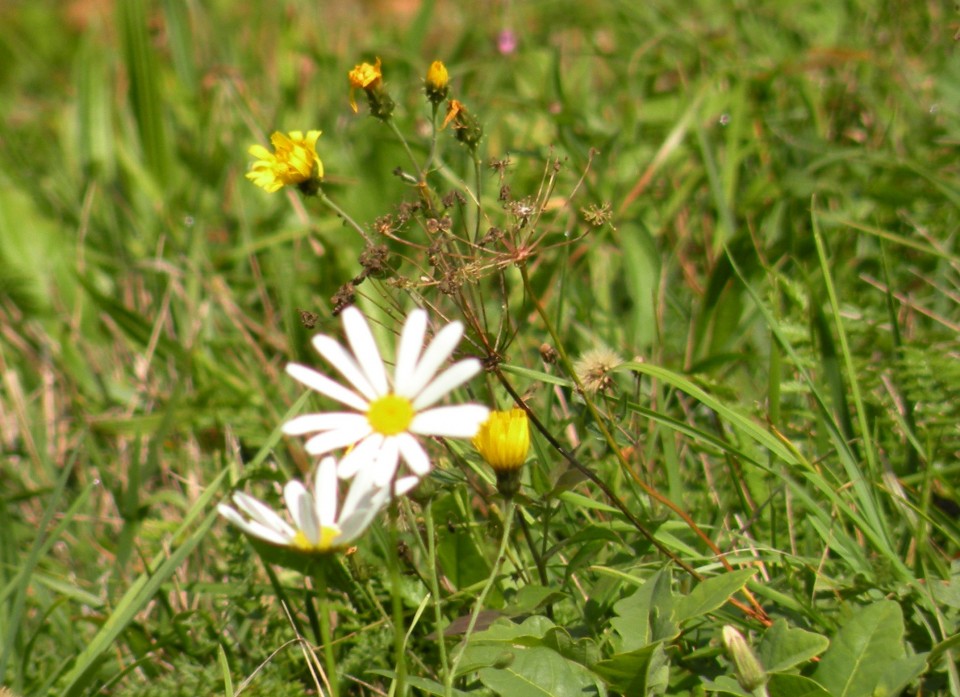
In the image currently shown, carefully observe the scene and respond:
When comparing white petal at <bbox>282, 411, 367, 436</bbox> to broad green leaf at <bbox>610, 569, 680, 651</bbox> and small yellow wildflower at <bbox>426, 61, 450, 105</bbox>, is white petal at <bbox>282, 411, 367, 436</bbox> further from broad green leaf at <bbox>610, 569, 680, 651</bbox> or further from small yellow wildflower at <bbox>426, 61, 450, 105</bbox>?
small yellow wildflower at <bbox>426, 61, 450, 105</bbox>

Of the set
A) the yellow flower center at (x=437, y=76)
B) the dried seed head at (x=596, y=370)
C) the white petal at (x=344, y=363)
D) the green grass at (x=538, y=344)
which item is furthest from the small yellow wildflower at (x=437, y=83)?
the white petal at (x=344, y=363)

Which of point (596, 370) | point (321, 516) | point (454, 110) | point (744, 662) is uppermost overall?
point (454, 110)

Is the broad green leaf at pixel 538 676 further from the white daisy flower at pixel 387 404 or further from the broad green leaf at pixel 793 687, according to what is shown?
the white daisy flower at pixel 387 404

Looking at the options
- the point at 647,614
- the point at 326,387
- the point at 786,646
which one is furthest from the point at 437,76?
the point at 786,646

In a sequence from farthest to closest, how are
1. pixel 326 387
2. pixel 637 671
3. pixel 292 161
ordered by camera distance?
pixel 292 161, pixel 637 671, pixel 326 387

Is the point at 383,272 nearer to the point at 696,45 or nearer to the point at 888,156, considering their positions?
the point at 888,156

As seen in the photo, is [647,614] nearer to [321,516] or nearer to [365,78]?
[321,516]

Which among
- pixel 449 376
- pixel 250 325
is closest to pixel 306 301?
pixel 250 325
